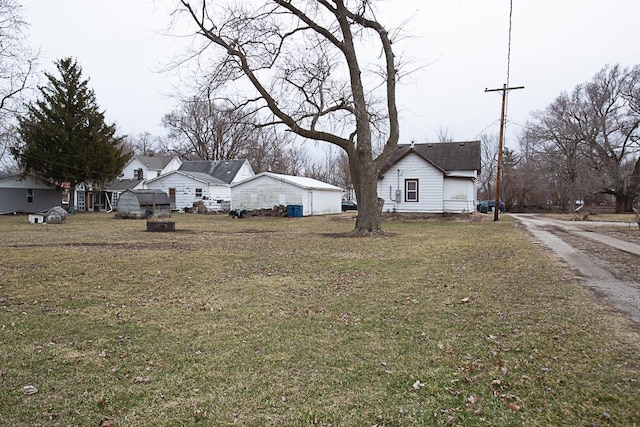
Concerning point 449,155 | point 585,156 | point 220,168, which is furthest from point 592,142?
point 220,168

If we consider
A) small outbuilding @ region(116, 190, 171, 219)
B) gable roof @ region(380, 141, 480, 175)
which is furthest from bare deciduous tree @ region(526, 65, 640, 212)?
small outbuilding @ region(116, 190, 171, 219)

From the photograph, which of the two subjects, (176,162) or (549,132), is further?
(176,162)

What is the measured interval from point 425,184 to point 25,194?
3303cm

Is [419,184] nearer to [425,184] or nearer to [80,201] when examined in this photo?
[425,184]

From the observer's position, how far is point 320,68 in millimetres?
17219

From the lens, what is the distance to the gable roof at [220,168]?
45.1m

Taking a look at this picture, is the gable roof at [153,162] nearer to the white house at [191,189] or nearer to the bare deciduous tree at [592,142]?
the white house at [191,189]

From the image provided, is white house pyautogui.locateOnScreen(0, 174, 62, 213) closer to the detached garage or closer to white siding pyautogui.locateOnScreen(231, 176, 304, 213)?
white siding pyautogui.locateOnScreen(231, 176, 304, 213)

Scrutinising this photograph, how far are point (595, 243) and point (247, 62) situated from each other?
14221 mm

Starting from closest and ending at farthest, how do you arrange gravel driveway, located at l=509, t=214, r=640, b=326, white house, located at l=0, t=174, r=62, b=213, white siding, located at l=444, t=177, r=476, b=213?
gravel driveway, located at l=509, t=214, r=640, b=326 → white siding, located at l=444, t=177, r=476, b=213 → white house, located at l=0, t=174, r=62, b=213

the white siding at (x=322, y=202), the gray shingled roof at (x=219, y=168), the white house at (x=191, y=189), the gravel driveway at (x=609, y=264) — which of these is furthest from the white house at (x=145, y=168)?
the gravel driveway at (x=609, y=264)

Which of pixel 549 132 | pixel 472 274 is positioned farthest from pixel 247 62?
pixel 549 132

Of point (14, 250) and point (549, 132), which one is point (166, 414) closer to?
point (14, 250)

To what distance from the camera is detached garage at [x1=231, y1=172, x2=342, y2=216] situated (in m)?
33.8
